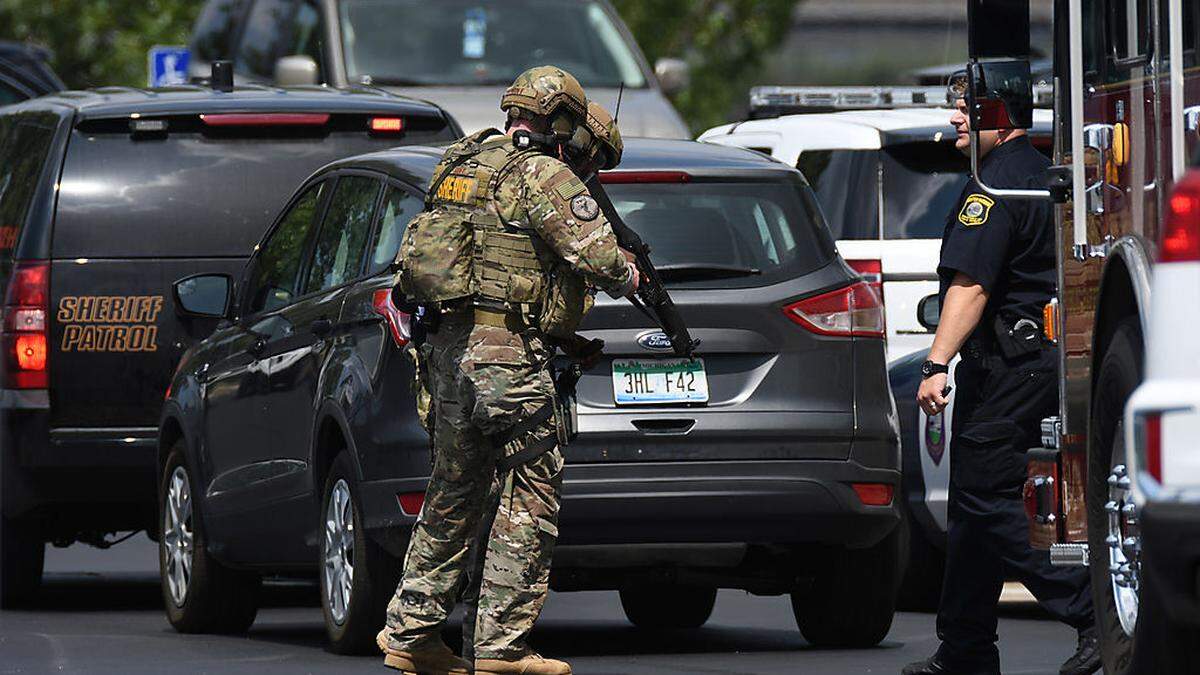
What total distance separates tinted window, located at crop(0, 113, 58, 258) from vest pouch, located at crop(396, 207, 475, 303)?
370cm

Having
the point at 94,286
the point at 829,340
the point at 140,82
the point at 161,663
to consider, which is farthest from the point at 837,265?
the point at 140,82

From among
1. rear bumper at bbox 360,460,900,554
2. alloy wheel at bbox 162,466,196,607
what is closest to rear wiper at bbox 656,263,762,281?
rear bumper at bbox 360,460,900,554

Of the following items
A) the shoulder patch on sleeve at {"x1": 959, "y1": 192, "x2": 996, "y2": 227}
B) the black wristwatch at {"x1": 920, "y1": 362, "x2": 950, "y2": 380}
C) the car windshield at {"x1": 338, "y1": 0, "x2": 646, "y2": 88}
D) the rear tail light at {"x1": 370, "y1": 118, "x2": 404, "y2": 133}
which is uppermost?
the car windshield at {"x1": 338, "y1": 0, "x2": 646, "y2": 88}

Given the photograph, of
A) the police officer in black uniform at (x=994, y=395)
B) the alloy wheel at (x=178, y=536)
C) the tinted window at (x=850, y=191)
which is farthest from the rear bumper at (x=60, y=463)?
the police officer in black uniform at (x=994, y=395)

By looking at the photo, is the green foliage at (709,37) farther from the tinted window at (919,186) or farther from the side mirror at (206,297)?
the side mirror at (206,297)

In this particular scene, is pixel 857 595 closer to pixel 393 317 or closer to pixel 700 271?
pixel 700 271

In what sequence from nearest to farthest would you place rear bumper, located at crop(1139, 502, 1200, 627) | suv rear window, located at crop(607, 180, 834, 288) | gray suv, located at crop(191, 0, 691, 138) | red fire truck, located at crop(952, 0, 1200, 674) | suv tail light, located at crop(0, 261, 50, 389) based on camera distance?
rear bumper, located at crop(1139, 502, 1200, 627)
red fire truck, located at crop(952, 0, 1200, 674)
suv rear window, located at crop(607, 180, 834, 288)
suv tail light, located at crop(0, 261, 50, 389)
gray suv, located at crop(191, 0, 691, 138)

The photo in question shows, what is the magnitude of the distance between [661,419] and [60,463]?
10.6 ft

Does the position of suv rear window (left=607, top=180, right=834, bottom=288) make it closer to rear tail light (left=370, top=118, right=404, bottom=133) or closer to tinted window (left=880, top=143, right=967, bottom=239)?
rear tail light (left=370, top=118, right=404, bottom=133)

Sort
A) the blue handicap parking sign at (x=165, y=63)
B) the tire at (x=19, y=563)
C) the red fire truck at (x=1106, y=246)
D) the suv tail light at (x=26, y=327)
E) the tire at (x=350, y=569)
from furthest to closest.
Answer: the blue handicap parking sign at (x=165, y=63), the tire at (x=19, y=563), the suv tail light at (x=26, y=327), the tire at (x=350, y=569), the red fire truck at (x=1106, y=246)

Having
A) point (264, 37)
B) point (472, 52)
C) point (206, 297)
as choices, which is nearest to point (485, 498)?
point (206, 297)

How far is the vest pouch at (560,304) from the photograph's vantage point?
8.12 metres

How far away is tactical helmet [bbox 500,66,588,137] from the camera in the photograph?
8.15 metres

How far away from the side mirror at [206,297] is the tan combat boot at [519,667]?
2.88m
